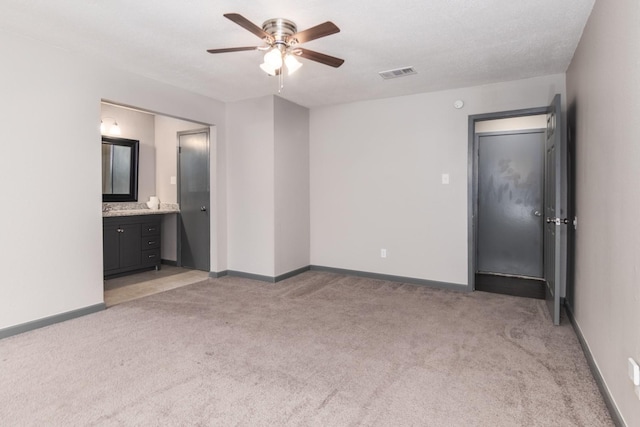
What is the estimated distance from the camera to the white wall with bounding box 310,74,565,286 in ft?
14.4

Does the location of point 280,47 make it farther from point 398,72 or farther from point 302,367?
point 302,367

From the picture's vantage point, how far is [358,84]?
427 centimetres

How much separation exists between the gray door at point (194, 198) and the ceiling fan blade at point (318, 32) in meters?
3.14

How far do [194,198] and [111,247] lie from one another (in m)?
1.29

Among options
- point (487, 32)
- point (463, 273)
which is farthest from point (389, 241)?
point (487, 32)

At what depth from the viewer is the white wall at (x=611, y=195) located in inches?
66.0

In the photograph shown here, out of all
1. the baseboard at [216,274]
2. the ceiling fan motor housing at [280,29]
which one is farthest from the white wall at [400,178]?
the ceiling fan motor housing at [280,29]

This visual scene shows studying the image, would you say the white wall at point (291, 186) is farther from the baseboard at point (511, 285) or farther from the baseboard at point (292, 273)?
the baseboard at point (511, 285)

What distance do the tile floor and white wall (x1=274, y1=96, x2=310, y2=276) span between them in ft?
4.05

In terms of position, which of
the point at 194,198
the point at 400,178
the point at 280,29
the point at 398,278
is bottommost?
the point at 398,278

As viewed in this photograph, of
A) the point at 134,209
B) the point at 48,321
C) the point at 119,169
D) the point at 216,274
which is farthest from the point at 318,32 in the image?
the point at 134,209

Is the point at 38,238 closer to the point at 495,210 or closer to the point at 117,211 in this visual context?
the point at 117,211

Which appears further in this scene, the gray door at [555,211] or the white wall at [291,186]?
the white wall at [291,186]

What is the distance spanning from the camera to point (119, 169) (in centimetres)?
543
